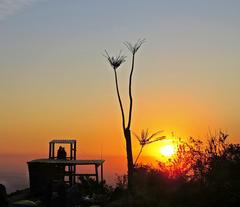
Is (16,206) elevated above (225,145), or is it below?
below

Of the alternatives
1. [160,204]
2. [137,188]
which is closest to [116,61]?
[137,188]

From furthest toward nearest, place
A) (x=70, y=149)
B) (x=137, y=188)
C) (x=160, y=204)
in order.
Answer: (x=70, y=149), (x=137, y=188), (x=160, y=204)

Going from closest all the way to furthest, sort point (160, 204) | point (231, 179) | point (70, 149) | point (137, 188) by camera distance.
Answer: point (160, 204)
point (231, 179)
point (137, 188)
point (70, 149)

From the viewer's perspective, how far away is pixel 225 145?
2466 centimetres

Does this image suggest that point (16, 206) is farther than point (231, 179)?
No

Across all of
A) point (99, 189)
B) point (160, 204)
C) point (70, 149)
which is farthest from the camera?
point (70, 149)

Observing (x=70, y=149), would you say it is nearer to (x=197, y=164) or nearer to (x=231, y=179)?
(x=197, y=164)

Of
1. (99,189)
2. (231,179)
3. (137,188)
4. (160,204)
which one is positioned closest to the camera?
(160,204)

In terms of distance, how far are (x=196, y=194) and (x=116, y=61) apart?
277 inches

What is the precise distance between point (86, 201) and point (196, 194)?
4609 millimetres

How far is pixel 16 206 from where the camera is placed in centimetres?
2017

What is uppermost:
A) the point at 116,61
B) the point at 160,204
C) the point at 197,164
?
the point at 116,61

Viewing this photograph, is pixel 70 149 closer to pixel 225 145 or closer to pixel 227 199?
pixel 225 145

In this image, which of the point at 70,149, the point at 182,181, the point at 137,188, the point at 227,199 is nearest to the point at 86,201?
the point at 137,188
